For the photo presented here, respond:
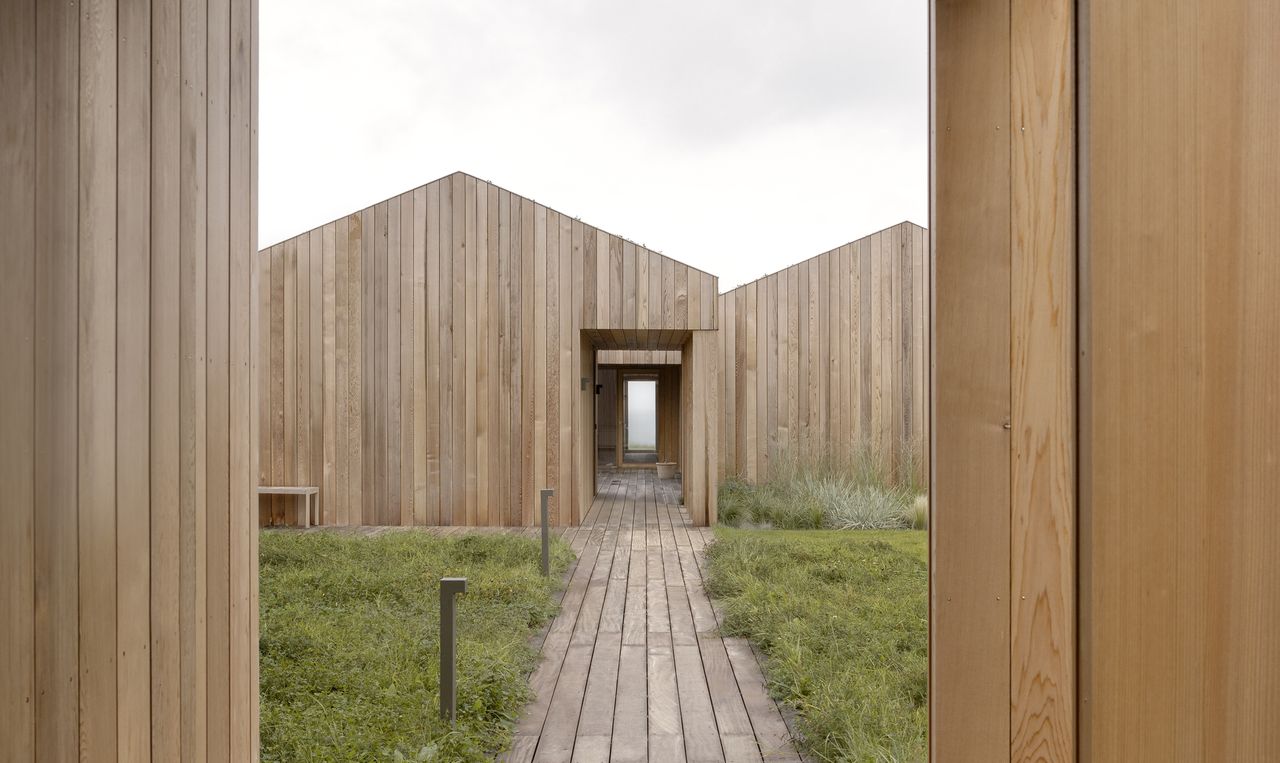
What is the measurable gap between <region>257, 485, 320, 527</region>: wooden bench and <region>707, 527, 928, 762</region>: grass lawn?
4842 millimetres

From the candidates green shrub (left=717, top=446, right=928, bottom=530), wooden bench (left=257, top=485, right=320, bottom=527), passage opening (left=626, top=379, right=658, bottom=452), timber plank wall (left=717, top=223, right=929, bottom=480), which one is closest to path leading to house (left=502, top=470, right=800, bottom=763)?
green shrub (left=717, top=446, right=928, bottom=530)

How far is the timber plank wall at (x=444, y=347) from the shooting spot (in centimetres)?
843

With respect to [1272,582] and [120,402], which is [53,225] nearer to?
[120,402]

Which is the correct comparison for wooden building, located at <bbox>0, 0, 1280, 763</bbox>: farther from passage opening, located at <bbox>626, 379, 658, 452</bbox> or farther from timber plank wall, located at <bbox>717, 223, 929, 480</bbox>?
passage opening, located at <bbox>626, 379, 658, 452</bbox>

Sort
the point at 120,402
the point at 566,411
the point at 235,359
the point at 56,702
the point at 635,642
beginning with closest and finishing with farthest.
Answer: the point at 56,702, the point at 120,402, the point at 235,359, the point at 635,642, the point at 566,411

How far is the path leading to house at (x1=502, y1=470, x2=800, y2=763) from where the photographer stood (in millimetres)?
2859

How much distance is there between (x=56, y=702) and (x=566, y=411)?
720 centimetres

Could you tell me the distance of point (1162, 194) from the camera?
96cm

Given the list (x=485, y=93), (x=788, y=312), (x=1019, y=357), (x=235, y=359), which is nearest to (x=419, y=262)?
(x=788, y=312)

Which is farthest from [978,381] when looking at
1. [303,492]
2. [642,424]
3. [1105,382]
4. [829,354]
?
[642,424]

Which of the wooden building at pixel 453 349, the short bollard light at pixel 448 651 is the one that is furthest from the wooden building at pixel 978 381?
the wooden building at pixel 453 349

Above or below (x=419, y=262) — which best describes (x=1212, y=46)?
below

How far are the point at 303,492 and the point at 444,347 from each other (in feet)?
7.56

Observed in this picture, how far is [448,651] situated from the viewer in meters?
2.84
